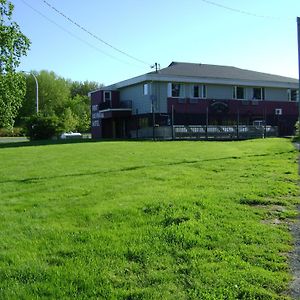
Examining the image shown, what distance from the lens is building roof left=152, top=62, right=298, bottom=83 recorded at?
47.2 metres

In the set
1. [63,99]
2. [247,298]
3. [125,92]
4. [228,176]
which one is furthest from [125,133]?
[63,99]

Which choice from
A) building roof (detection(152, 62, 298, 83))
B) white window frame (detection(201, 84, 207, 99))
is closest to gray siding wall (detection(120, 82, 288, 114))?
white window frame (detection(201, 84, 207, 99))

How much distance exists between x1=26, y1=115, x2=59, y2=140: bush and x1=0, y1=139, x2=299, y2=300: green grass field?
119ft

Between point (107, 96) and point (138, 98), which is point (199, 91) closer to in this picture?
point (138, 98)

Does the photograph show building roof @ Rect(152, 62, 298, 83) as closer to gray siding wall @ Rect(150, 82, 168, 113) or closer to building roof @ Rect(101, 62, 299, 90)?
building roof @ Rect(101, 62, 299, 90)

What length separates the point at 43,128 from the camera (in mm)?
47156

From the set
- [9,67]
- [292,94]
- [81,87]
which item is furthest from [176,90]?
[81,87]

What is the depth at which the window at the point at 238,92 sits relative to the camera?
50144 mm

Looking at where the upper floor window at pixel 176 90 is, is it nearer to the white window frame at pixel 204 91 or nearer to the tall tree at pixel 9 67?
the white window frame at pixel 204 91

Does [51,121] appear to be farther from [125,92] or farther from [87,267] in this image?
[87,267]

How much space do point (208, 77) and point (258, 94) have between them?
739 centimetres

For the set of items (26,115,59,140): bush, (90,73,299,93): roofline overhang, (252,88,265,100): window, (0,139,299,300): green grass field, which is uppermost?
(90,73,299,93): roofline overhang

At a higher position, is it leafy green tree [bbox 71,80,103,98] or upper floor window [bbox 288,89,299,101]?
leafy green tree [bbox 71,80,103,98]

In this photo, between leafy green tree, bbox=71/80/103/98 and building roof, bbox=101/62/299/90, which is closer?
building roof, bbox=101/62/299/90
